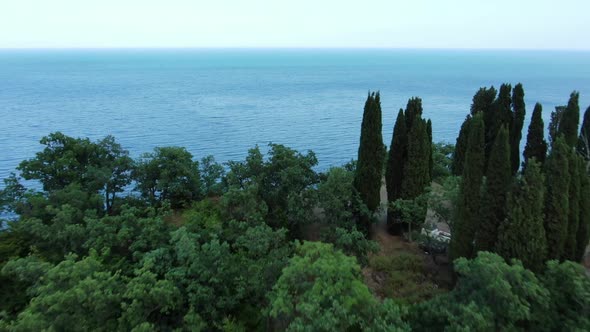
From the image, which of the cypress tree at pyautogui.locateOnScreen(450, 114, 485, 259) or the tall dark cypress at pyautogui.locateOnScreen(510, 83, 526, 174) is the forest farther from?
the tall dark cypress at pyautogui.locateOnScreen(510, 83, 526, 174)

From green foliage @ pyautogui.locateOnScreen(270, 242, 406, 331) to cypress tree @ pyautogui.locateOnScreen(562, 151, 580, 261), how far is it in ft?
32.4

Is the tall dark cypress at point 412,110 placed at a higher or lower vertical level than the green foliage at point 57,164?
higher

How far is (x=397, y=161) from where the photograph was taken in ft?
73.7

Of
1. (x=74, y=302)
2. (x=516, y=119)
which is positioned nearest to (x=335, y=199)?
(x=74, y=302)

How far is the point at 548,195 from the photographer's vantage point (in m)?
14.5

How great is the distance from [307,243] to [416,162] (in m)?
11.7

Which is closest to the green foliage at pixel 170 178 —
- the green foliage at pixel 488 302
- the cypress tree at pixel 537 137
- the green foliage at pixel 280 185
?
the green foliage at pixel 280 185

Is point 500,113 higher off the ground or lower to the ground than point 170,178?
higher

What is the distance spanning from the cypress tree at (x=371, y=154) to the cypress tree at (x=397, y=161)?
1.58 m

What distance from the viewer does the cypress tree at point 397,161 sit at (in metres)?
22.2

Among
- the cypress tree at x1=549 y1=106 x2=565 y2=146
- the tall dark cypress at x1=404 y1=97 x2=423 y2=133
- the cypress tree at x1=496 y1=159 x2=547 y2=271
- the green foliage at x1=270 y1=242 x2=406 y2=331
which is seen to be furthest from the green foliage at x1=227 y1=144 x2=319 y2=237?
the cypress tree at x1=549 y1=106 x2=565 y2=146

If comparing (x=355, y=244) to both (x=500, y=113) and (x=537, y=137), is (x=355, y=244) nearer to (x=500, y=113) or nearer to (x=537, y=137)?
(x=500, y=113)

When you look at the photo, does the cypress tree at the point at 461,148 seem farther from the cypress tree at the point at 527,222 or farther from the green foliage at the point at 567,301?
the green foliage at the point at 567,301

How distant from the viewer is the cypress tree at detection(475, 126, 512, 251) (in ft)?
49.2
